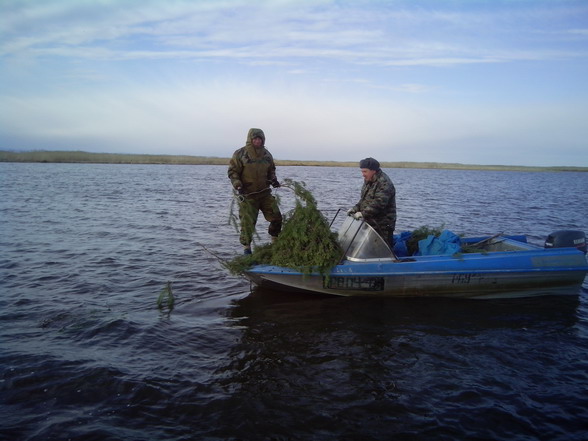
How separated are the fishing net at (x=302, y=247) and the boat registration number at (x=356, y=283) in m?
0.35

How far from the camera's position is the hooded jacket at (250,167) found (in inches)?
337

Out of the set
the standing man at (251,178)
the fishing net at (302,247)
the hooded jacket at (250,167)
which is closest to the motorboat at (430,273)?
the fishing net at (302,247)

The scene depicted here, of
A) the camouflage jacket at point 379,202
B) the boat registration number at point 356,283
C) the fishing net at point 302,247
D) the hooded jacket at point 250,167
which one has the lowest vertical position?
the boat registration number at point 356,283

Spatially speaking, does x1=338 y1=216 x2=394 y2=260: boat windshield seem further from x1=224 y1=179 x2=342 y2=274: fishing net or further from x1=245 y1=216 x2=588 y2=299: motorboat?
x1=224 y1=179 x2=342 y2=274: fishing net

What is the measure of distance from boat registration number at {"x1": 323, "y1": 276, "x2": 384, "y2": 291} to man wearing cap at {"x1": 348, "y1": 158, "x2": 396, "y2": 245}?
3.24ft

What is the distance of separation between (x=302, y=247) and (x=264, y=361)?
8.23 feet

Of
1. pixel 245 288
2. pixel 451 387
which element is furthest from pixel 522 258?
pixel 245 288

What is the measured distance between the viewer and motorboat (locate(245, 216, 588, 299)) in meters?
7.74

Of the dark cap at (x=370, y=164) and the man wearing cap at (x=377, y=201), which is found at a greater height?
the dark cap at (x=370, y=164)

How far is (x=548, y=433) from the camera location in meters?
4.53

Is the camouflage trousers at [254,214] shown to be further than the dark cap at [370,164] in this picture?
Yes

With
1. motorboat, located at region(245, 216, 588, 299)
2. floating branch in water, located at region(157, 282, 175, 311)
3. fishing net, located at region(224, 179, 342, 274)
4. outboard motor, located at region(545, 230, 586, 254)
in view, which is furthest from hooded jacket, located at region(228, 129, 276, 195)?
outboard motor, located at region(545, 230, 586, 254)

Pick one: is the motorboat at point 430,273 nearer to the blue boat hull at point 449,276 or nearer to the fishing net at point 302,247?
the blue boat hull at point 449,276

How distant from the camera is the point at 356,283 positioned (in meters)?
7.84
